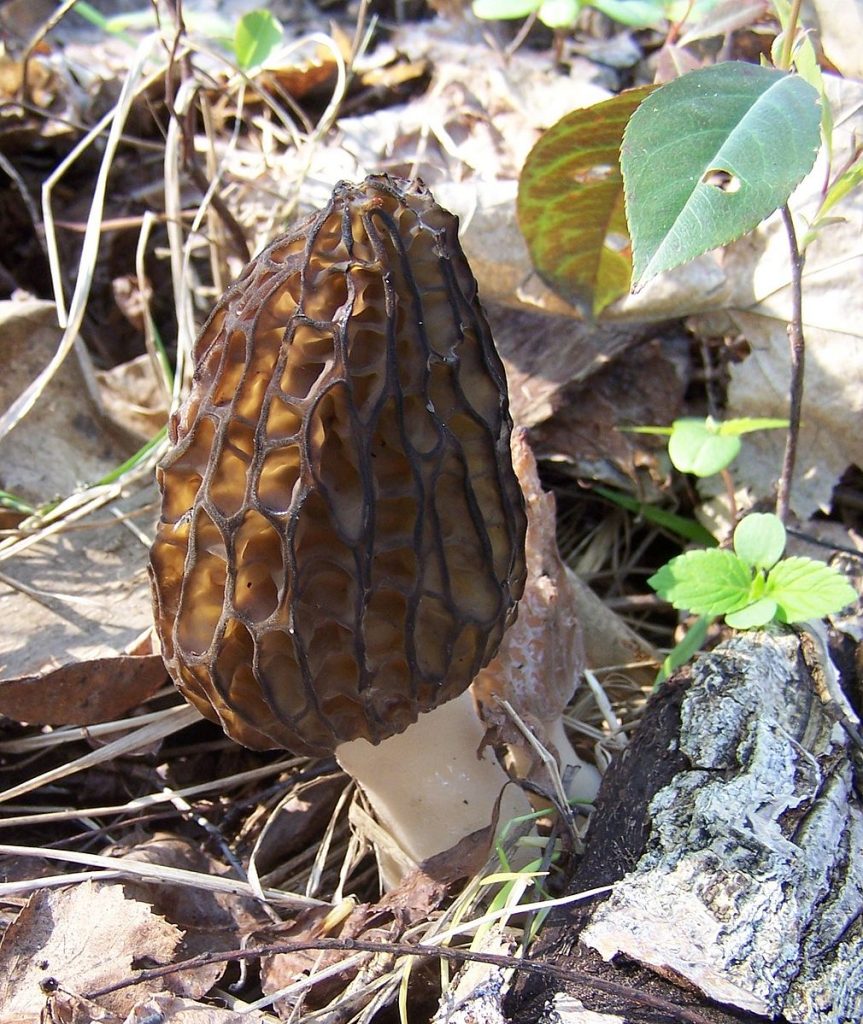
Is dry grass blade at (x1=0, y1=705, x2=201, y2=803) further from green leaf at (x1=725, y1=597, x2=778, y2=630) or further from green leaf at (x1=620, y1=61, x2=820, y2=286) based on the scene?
green leaf at (x1=620, y1=61, x2=820, y2=286)

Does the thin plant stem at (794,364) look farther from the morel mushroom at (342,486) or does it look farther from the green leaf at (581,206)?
the morel mushroom at (342,486)

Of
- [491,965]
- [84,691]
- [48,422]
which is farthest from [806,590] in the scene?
Answer: [48,422]

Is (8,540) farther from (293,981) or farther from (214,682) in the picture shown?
(293,981)

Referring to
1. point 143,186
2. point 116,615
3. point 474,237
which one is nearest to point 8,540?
point 116,615

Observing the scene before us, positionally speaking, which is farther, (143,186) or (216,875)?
(143,186)

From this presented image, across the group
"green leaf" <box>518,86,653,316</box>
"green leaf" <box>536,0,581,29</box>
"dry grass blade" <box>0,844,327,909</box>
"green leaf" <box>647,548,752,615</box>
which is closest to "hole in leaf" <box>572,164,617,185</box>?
"green leaf" <box>518,86,653,316</box>

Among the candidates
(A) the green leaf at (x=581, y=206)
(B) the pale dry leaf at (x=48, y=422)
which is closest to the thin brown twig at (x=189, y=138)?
(B) the pale dry leaf at (x=48, y=422)
